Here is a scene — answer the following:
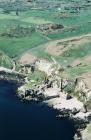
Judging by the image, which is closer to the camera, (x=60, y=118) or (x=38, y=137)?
(x=38, y=137)

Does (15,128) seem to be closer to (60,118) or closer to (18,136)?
(18,136)

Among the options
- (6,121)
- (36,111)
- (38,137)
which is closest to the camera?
(38,137)

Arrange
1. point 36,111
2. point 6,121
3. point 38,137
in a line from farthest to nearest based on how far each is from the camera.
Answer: point 36,111 → point 6,121 → point 38,137

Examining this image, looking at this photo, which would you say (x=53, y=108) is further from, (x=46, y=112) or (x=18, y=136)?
(x=18, y=136)

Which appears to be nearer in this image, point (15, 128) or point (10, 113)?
point (15, 128)

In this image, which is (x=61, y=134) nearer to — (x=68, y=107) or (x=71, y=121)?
(x=71, y=121)

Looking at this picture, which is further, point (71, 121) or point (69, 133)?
point (71, 121)

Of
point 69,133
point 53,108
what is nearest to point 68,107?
point 53,108

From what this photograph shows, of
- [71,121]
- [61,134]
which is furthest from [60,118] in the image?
[61,134]

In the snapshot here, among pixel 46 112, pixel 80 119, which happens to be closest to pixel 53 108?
pixel 46 112
